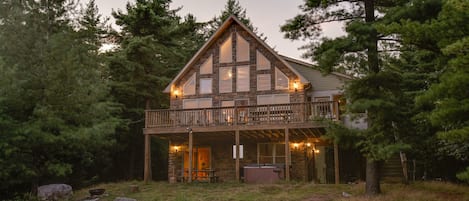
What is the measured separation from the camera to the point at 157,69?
84.7ft

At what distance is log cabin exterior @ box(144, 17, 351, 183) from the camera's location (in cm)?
2027

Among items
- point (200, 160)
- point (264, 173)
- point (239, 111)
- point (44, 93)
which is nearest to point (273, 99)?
point (239, 111)

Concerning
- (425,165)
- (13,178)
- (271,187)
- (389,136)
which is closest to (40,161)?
(13,178)

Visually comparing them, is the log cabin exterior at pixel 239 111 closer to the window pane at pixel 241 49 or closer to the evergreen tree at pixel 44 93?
the window pane at pixel 241 49

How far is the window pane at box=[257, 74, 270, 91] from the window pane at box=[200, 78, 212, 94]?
264cm

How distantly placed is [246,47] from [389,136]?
10894 mm

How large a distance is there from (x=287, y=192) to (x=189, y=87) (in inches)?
385

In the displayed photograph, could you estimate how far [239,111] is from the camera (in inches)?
839

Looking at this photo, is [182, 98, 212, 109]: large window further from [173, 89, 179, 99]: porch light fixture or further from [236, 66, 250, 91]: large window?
[236, 66, 250, 91]: large window

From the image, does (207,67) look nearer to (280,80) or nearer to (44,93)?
(280,80)

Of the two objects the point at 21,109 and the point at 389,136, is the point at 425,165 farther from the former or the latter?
the point at 21,109

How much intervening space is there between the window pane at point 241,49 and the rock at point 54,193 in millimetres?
10377

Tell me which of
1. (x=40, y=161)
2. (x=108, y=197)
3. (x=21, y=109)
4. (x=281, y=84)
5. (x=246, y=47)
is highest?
(x=246, y=47)

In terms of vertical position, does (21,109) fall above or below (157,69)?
below
